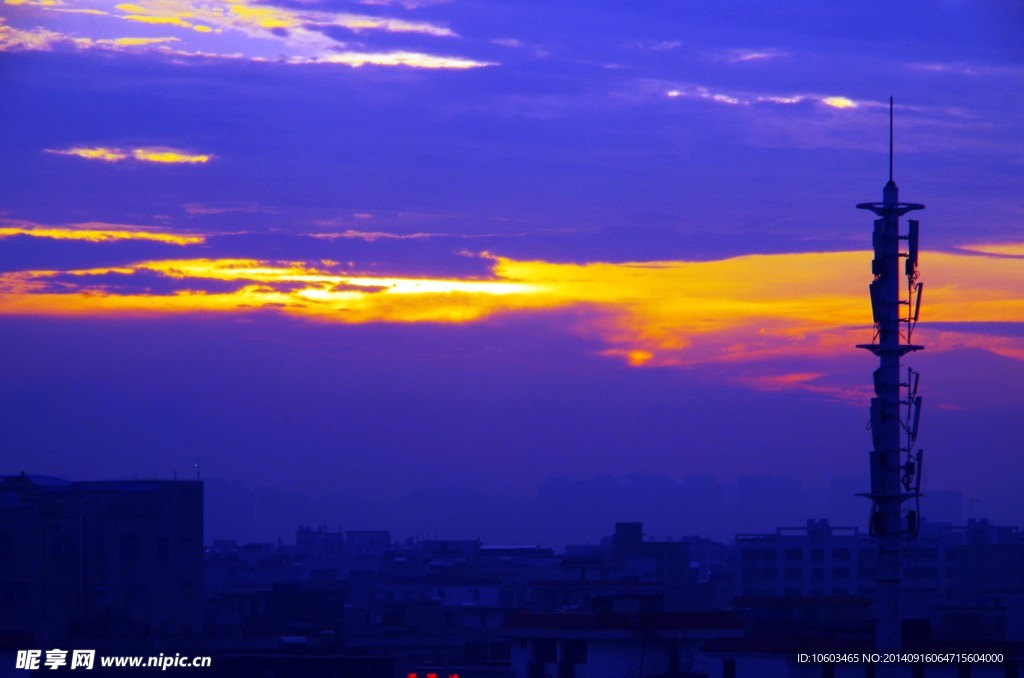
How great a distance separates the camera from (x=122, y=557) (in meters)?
64.4

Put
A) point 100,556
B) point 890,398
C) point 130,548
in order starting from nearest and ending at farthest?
1. point 890,398
2. point 100,556
3. point 130,548

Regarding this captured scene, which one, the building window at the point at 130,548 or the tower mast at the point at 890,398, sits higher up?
the building window at the point at 130,548

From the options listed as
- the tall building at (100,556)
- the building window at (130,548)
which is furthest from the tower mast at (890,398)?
the building window at (130,548)

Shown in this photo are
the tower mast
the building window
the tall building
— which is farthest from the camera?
the building window

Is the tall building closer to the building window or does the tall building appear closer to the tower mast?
the building window

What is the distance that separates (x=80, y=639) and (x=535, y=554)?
61656 mm

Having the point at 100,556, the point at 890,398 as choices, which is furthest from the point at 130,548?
the point at 890,398

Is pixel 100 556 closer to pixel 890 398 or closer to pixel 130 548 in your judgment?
pixel 130 548

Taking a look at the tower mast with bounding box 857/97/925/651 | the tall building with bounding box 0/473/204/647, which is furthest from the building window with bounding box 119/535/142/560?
the tower mast with bounding box 857/97/925/651

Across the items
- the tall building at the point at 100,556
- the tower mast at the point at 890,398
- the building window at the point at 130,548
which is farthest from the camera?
the building window at the point at 130,548

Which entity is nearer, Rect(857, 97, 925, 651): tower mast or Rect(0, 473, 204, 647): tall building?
Rect(857, 97, 925, 651): tower mast

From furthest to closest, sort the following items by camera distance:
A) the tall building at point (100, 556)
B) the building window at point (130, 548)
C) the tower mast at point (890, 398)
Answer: the building window at point (130, 548), the tall building at point (100, 556), the tower mast at point (890, 398)

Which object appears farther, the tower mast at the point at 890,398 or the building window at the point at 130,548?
the building window at the point at 130,548

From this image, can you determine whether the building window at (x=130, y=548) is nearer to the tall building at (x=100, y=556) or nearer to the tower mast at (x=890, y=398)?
the tall building at (x=100, y=556)
